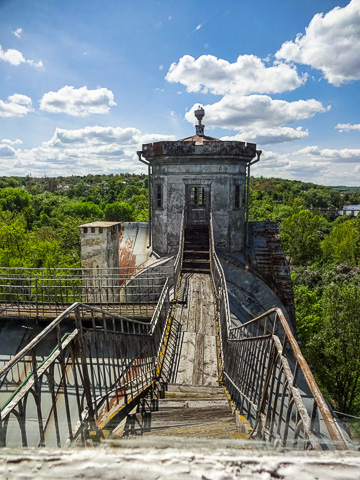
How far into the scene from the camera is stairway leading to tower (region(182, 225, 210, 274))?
1260 cm

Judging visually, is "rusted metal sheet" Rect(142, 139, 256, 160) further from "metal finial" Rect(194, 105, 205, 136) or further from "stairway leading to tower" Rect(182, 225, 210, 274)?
"stairway leading to tower" Rect(182, 225, 210, 274)

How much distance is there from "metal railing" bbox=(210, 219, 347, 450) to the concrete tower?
793cm

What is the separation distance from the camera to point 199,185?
14.5m

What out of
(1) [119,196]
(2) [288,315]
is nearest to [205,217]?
(2) [288,315]

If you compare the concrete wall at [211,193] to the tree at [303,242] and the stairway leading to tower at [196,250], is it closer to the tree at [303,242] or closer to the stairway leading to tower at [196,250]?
the stairway leading to tower at [196,250]

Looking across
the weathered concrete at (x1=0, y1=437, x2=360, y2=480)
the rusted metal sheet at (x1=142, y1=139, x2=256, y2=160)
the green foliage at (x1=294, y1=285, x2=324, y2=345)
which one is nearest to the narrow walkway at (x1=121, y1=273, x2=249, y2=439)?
the weathered concrete at (x1=0, y1=437, x2=360, y2=480)

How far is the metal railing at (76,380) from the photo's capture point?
2.36 meters

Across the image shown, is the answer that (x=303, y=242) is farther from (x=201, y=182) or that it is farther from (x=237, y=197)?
(x=201, y=182)

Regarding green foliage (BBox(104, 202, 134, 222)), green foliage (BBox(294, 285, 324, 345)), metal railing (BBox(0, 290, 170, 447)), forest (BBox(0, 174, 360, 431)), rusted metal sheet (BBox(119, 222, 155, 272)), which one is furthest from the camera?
green foliage (BBox(104, 202, 134, 222))

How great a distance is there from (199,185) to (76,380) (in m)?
12.4

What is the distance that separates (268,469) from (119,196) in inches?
3459

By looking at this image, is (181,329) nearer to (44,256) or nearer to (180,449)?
(180,449)

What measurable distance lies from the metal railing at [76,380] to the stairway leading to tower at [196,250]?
4323 millimetres

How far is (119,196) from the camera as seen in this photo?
3396 inches
